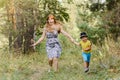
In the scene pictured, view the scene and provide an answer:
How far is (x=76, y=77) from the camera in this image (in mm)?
9008

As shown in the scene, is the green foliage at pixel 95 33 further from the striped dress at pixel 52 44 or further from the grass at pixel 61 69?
the striped dress at pixel 52 44

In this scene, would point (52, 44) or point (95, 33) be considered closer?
point (52, 44)

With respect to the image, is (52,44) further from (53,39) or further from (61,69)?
(61,69)

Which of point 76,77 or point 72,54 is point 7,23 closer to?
point 72,54

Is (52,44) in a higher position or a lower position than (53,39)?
lower

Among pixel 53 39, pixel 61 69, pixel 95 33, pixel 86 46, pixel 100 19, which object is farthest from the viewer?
pixel 95 33

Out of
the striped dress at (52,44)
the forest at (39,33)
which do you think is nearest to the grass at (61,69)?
the forest at (39,33)

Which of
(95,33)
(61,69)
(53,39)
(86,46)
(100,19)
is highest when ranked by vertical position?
(100,19)

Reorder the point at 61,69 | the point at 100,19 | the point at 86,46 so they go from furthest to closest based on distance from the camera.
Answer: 1. the point at 100,19
2. the point at 61,69
3. the point at 86,46

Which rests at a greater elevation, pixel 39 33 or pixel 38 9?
pixel 38 9

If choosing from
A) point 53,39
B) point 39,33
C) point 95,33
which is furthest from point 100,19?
point 53,39

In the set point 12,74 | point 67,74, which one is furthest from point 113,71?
point 12,74

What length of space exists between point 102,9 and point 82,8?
1.14m

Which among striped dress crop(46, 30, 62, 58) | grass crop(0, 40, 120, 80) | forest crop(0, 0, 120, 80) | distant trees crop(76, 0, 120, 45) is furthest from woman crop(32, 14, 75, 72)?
distant trees crop(76, 0, 120, 45)
